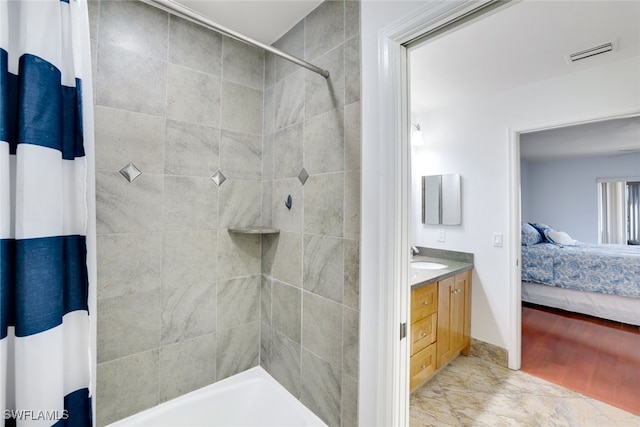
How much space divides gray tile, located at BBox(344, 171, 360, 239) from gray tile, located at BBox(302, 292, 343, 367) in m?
0.36

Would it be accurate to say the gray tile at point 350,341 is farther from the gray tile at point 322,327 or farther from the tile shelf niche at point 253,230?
the tile shelf niche at point 253,230

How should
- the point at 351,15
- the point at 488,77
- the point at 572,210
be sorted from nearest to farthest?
the point at 351,15
the point at 488,77
the point at 572,210

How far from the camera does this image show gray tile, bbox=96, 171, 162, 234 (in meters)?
1.32

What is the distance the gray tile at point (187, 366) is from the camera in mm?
1497

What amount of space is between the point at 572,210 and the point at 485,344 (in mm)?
5147

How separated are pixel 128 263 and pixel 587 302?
503 centimetres

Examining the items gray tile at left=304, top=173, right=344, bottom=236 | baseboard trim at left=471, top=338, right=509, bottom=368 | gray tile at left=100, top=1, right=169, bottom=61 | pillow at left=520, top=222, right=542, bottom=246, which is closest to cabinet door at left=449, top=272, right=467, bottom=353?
baseboard trim at left=471, top=338, right=509, bottom=368

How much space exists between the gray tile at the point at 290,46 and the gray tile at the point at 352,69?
37 centimetres

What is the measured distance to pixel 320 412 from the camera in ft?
4.61

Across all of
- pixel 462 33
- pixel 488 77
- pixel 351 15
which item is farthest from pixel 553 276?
pixel 351 15

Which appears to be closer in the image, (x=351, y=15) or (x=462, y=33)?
(x=351, y=15)

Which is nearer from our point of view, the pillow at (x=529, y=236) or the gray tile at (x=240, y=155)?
the gray tile at (x=240, y=155)

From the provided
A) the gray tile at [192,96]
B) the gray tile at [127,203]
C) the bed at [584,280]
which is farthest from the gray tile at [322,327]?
the bed at [584,280]

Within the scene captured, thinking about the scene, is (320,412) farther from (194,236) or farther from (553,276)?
(553,276)
